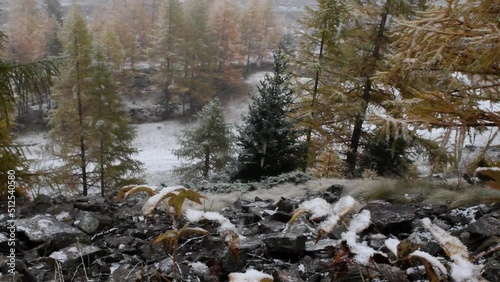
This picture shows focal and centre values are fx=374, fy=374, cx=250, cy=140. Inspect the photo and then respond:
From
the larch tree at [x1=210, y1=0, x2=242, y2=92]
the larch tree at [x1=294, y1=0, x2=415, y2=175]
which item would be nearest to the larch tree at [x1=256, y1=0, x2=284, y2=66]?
the larch tree at [x1=210, y1=0, x2=242, y2=92]

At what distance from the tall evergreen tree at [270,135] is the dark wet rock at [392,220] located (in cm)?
874

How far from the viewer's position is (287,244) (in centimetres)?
305

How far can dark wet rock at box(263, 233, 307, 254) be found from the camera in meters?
3.03

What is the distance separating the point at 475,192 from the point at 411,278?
3298 mm

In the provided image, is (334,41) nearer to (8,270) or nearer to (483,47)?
(483,47)

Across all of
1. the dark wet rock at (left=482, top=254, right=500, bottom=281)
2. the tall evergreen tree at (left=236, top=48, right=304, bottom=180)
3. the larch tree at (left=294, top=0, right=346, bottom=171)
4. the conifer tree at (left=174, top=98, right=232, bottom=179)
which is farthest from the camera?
the conifer tree at (left=174, top=98, right=232, bottom=179)

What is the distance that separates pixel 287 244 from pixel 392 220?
1.30 meters

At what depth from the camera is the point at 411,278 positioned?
7.80ft

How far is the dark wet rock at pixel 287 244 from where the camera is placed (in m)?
3.03

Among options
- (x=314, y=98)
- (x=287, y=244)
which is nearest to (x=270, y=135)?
(x=314, y=98)

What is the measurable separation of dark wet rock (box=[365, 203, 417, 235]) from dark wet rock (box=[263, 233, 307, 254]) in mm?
904

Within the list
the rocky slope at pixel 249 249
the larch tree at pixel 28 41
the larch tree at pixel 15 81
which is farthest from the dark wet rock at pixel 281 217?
the larch tree at pixel 28 41

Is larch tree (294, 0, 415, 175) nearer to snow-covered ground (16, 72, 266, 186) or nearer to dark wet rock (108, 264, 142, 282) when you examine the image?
dark wet rock (108, 264, 142, 282)

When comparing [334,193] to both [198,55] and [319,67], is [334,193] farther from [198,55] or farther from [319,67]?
[198,55]
